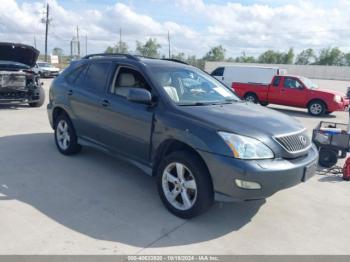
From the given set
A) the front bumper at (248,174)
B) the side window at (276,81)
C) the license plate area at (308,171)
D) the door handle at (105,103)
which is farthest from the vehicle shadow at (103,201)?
the side window at (276,81)

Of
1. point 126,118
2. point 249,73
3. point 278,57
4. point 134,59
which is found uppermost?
point 278,57

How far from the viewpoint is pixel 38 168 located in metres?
5.19

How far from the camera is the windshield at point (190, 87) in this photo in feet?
13.9

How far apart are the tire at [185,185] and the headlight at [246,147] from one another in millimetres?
402

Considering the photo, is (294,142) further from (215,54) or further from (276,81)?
(215,54)

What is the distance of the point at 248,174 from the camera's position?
3.26 m

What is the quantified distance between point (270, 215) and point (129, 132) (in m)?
2.05

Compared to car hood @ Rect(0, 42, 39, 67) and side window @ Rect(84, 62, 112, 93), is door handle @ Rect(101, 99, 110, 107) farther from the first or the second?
car hood @ Rect(0, 42, 39, 67)

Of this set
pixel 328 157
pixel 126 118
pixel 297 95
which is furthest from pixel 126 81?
pixel 297 95

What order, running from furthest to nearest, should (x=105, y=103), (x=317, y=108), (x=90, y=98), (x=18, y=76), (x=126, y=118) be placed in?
1. (x=317, y=108)
2. (x=18, y=76)
3. (x=90, y=98)
4. (x=105, y=103)
5. (x=126, y=118)

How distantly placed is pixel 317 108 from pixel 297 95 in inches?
38.9

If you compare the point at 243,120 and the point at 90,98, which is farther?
the point at 90,98

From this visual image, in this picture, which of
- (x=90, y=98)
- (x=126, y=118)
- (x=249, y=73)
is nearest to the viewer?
(x=126, y=118)

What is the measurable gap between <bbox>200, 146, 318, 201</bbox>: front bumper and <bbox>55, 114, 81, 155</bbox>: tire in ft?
9.69
